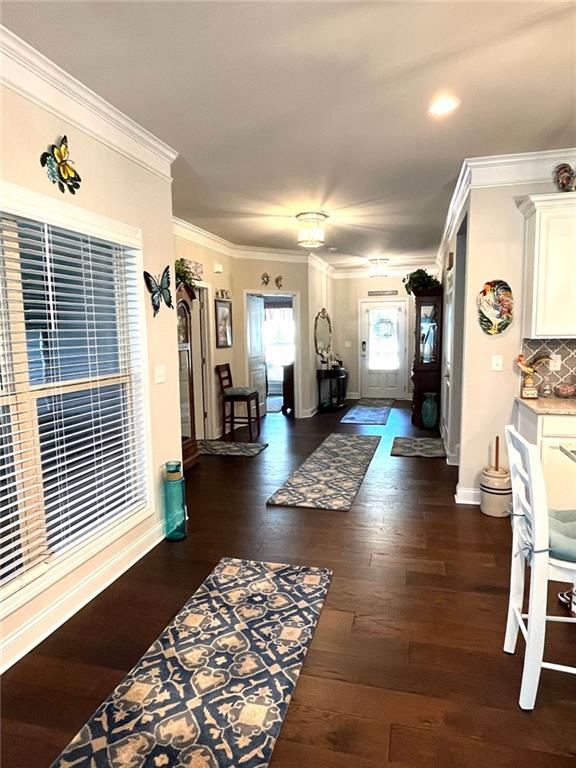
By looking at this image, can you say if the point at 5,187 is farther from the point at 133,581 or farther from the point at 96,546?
the point at 133,581

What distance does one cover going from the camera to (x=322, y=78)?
2.32m

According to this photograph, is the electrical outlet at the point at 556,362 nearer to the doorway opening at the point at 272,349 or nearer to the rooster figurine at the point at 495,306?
the rooster figurine at the point at 495,306

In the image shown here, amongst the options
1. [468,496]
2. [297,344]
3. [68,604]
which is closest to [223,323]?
[297,344]

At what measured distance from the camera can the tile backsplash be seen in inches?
139

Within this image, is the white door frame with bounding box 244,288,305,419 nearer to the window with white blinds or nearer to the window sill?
the window with white blinds

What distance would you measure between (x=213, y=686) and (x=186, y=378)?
3.49 meters

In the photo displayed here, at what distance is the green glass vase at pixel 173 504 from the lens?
3.29m

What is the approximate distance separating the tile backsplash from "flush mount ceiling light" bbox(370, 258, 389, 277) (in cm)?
498

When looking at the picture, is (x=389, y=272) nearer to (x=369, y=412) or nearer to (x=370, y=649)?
(x=369, y=412)

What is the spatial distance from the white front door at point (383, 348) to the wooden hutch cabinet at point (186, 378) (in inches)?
202

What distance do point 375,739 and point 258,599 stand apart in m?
0.99

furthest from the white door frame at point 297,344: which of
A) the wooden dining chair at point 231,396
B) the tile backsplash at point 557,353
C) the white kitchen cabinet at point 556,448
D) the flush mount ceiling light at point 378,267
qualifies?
the white kitchen cabinet at point 556,448

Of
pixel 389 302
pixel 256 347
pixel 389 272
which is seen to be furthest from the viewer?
pixel 389 302

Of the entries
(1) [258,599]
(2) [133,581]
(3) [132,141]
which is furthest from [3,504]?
(3) [132,141]
